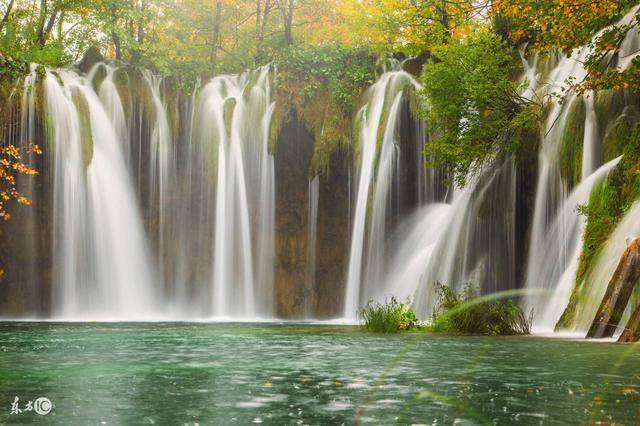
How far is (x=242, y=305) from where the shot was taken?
26641mm

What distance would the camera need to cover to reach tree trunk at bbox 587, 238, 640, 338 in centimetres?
1105

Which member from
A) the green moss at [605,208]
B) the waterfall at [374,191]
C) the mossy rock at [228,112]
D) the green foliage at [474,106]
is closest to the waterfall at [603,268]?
the green moss at [605,208]

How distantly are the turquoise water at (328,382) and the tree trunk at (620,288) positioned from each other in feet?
2.54

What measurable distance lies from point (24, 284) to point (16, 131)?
5.10 m

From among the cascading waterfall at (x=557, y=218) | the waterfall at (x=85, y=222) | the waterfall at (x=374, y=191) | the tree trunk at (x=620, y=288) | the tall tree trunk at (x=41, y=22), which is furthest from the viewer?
the tall tree trunk at (x=41, y=22)

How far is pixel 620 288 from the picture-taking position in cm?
1113

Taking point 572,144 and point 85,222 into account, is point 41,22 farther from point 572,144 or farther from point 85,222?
Answer: point 572,144

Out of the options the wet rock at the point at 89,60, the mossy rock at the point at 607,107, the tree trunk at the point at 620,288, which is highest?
the wet rock at the point at 89,60

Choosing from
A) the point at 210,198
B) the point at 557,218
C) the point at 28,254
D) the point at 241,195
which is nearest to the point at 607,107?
the point at 557,218

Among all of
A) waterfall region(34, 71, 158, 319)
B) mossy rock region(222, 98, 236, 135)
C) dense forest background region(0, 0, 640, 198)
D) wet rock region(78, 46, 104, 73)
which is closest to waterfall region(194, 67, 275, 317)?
mossy rock region(222, 98, 236, 135)

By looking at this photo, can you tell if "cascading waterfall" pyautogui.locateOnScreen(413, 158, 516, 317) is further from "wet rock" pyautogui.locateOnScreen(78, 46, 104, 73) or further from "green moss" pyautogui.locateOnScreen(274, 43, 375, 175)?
"wet rock" pyautogui.locateOnScreen(78, 46, 104, 73)

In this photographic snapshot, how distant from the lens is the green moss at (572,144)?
17.2 meters

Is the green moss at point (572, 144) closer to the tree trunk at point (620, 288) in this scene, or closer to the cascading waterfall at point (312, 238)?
the tree trunk at point (620, 288)

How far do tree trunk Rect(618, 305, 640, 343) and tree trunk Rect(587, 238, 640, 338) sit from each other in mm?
396
